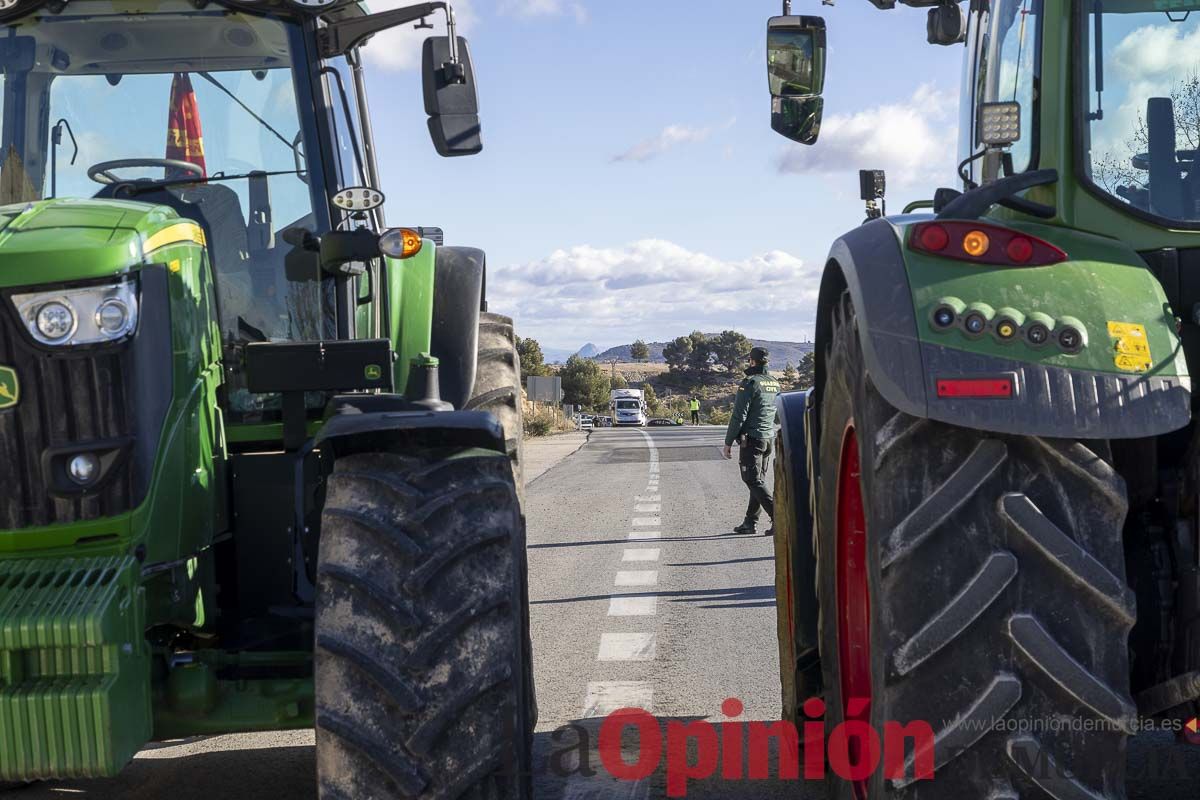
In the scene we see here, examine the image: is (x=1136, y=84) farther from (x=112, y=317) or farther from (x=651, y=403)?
(x=651, y=403)

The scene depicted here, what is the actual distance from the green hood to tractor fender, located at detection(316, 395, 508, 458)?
767 mm

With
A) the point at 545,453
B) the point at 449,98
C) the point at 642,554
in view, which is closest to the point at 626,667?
the point at 449,98

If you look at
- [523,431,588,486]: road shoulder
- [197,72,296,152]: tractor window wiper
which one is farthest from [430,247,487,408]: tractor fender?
[523,431,588,486]: road shoulder

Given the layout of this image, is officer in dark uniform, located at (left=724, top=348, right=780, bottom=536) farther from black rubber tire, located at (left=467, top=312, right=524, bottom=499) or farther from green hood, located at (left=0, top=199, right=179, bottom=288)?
green hood, located at (left=0, top=199, right=179, bottom=288)

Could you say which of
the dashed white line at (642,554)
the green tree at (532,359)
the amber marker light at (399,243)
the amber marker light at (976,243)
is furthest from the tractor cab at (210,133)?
the green tree at (532,359)

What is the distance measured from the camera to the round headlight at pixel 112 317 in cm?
395

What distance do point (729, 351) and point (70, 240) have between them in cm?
11765

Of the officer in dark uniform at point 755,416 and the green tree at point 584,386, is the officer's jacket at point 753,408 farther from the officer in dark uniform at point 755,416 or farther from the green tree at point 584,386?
the green tree at point 584,386

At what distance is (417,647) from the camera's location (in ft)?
11.7

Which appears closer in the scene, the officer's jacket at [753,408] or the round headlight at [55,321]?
the round headlight at [55,321]

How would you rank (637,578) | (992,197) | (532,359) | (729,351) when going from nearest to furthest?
1. (992,197)
2. (637,578)
3. (532,359)
4. (729,351)

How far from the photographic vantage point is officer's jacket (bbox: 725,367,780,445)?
15898 millimetres

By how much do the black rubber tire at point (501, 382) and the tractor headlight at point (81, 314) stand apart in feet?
8.37

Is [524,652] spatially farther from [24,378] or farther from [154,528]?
[24,378]
